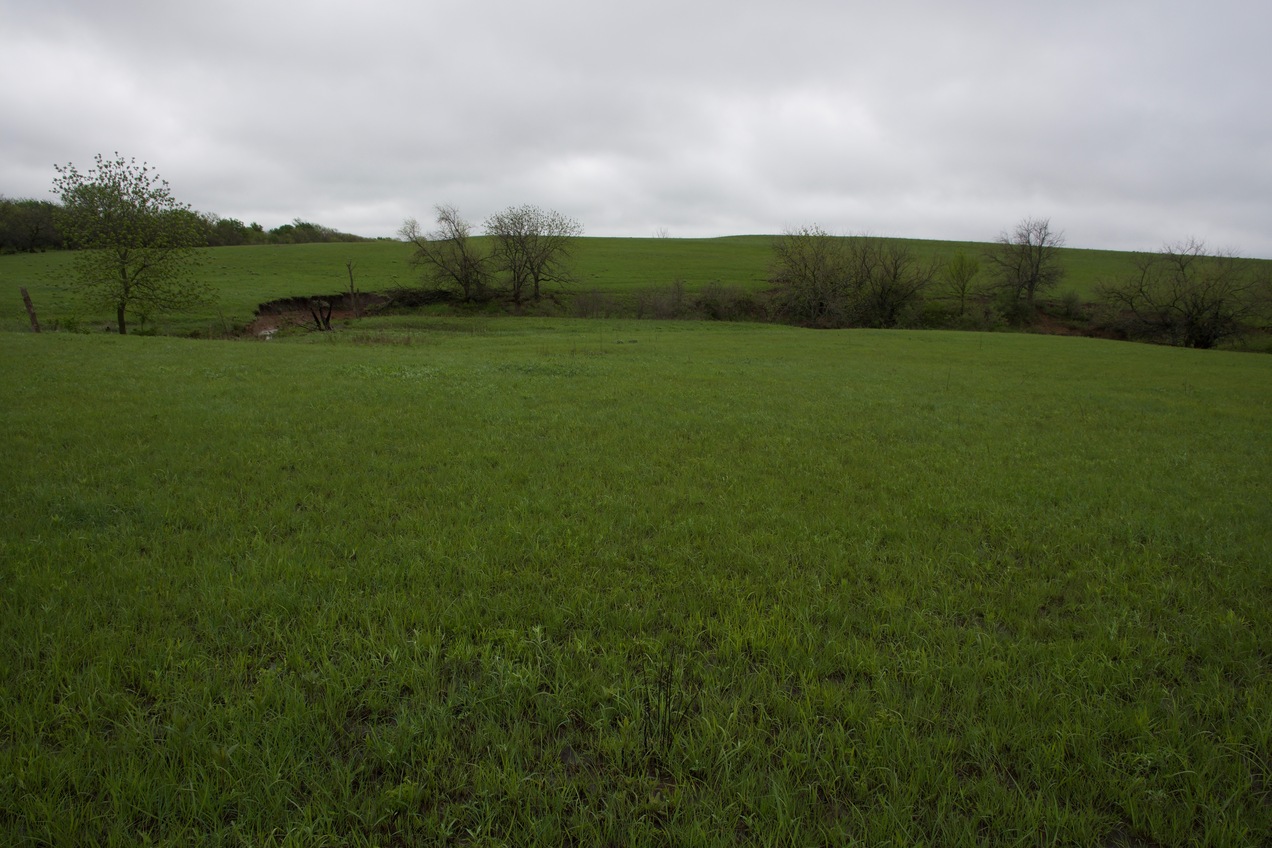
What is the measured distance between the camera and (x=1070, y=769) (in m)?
2.99

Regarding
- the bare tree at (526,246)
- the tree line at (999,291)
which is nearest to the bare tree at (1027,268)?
the tree line at (999,291)

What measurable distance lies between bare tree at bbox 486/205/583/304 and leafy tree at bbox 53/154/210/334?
93.2ft

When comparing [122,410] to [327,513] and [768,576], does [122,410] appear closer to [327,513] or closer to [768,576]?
[327,513]

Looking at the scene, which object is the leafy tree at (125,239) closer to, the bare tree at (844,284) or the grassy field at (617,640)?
the grassy field at (617,640)

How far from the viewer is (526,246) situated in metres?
55.9

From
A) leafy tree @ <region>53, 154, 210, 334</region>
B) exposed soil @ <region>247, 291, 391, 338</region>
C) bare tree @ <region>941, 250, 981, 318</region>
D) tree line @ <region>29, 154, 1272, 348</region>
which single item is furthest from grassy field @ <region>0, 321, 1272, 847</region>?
bare tree @ <region>941, 250, 981, 318</region>

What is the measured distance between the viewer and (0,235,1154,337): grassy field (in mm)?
36688

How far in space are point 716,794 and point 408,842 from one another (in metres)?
1.49

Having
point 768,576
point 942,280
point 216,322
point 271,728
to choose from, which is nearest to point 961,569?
point 768,576

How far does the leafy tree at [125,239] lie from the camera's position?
93.9 ft

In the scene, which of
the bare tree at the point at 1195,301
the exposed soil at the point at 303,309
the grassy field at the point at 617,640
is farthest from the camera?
the bare tree at the point at 1195,301

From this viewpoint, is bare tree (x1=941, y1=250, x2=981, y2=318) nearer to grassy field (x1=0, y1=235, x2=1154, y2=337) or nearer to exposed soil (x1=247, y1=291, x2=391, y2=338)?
grassy field (x1=0, y1=235, x2=1154, y2=337)

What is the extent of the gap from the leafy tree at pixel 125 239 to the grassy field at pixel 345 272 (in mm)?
3324

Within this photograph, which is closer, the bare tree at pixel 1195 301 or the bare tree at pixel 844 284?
the bare tree at pixel 1195 301
